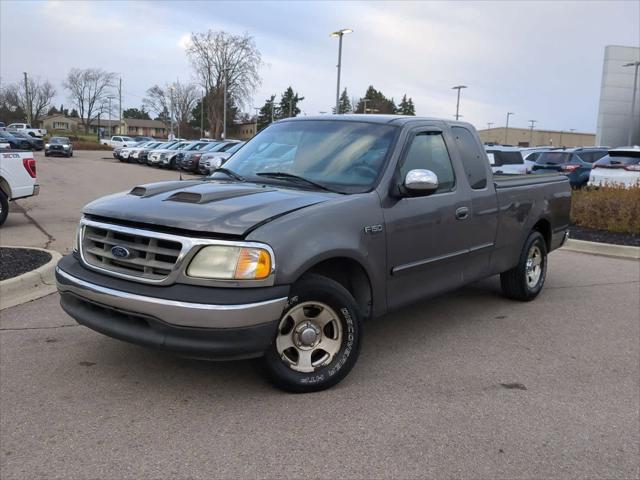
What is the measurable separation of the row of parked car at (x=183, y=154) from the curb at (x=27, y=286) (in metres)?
16.1

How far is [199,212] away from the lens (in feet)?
11.7

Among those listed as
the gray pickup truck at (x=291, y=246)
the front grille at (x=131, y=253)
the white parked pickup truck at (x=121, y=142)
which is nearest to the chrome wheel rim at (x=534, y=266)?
the gray pickup truck at (x=291, y=246)

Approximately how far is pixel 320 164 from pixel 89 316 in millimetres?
1994

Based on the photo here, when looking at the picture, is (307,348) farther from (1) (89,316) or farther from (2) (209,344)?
(1) (89,316)

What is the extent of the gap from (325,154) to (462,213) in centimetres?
135

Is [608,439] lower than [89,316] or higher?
lower

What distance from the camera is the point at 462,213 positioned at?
508 centimetres

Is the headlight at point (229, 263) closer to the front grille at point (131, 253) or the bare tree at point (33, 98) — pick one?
the front grille at point (131, 253)

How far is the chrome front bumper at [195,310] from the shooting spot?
3324 millimetres

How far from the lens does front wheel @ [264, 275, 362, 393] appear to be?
373 centimetres

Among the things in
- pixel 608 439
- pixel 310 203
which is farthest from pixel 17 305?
pixel 608 439

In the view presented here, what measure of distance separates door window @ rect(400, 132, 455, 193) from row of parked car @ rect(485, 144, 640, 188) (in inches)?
386

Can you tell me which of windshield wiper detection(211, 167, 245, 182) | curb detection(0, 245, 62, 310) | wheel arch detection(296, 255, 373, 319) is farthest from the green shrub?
curb detection(0, 245, 62, 310)

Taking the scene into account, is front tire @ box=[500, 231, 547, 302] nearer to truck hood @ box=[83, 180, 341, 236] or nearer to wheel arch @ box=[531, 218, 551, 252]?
wheel arch @ box=[531, 218, 551, 252]
